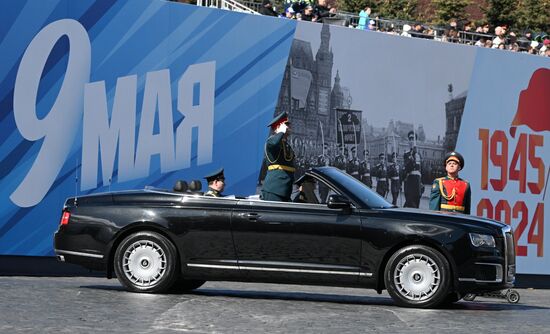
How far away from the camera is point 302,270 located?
40.1ft

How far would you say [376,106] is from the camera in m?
22.1

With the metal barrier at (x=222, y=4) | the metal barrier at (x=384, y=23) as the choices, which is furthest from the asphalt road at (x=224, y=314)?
the metal barrier at (x=384, y=23)

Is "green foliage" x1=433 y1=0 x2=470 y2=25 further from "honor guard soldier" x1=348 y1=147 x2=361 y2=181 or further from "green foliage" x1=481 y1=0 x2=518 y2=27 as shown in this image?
"honor guard soldier" x1=348 y1=147 x2=361 y2=181

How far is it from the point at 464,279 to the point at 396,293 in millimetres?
670

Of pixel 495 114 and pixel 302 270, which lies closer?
pixel 302 270

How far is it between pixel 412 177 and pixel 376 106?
1467 millimetres

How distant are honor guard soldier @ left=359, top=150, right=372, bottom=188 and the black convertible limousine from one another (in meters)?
8.95

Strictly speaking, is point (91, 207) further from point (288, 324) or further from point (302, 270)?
point (288, 324)

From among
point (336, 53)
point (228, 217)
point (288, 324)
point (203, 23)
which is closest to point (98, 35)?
point (203, 23)

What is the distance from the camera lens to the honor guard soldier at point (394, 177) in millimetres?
22125

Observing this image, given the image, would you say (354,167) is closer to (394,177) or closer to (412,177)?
(394,177)

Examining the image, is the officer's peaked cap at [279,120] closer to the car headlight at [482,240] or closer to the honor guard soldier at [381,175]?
the car headlight at [482,240]

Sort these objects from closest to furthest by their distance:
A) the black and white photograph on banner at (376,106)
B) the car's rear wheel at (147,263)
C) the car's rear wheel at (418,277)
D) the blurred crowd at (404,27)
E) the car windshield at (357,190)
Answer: the car's rear wheel at (418,277) < the car's rear wheel at (147,263) < the car windshield at (357,190) < the black and white photograph on banner at (376,106) < the blurred crowd at (404,27)

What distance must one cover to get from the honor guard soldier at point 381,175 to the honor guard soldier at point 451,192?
7.49m
